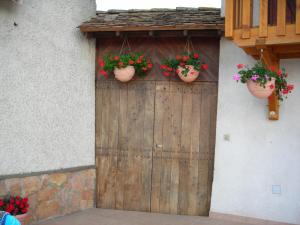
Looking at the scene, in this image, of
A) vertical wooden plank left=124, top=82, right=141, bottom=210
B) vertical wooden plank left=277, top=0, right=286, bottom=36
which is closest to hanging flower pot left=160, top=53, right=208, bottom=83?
vertical wooden plank left=124, top=82, right=141, bottom=210

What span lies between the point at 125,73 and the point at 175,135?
134 cm

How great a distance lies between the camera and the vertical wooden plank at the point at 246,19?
233 inches

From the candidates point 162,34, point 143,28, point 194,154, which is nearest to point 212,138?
point 194,154

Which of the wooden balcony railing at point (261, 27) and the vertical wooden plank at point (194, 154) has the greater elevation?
the wooden balcony railing at point (261, 27)

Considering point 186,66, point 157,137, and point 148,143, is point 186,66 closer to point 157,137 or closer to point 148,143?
point 157,137

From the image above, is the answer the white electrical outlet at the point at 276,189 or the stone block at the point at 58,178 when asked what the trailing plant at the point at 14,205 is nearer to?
the stone block at the point at 58,178

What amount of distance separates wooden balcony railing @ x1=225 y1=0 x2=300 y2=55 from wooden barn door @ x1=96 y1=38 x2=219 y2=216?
1368 millimetres

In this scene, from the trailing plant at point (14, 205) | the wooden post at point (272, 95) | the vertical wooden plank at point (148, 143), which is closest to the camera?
the trailing plant at point (14, 205)

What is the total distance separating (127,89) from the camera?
25.5 feet

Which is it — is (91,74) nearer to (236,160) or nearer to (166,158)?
(166,158)

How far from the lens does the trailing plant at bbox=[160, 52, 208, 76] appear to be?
713cm

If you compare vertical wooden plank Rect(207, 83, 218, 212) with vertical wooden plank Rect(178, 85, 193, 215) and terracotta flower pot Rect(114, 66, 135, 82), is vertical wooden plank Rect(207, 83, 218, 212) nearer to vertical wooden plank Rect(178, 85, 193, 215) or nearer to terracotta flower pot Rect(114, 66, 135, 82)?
vertical wooden plank Rect(178, 85, 193, 215)

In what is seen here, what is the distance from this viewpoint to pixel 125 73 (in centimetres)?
737

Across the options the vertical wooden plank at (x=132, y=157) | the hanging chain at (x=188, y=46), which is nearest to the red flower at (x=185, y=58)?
the hanging chain at (x=188, y=46)
